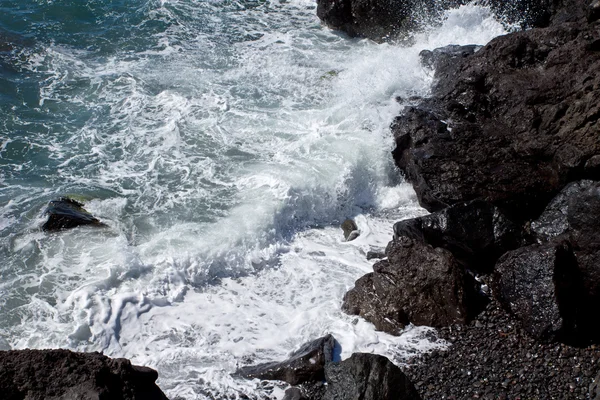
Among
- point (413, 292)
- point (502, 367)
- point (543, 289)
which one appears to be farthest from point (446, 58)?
point (502, 367)

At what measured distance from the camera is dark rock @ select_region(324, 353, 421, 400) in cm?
596

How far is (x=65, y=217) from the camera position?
9.38 meters

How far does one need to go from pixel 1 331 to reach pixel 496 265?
652 centimetres

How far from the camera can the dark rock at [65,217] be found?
9.29m

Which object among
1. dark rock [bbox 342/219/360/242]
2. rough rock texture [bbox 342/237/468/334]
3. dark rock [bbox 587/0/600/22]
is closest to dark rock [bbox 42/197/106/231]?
dark rock [bbox 342/219/360/242]

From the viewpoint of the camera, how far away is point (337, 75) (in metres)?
14.1

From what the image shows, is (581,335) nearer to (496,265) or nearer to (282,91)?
(496,265)

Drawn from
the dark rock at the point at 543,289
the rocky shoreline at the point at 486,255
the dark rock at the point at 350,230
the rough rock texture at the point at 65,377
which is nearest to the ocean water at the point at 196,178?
the dark rock at the point at 350,230

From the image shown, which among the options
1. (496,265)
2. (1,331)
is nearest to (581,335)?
(496,265)

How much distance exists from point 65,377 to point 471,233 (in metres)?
5.67

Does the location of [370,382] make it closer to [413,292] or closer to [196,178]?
[413,292]

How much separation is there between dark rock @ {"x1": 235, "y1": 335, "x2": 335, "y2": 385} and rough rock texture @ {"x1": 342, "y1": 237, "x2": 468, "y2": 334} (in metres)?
0.94

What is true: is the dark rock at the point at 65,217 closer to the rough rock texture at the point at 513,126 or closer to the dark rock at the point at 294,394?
the dark rock at the point at 294,394

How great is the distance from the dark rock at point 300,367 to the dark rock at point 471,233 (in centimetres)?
234
